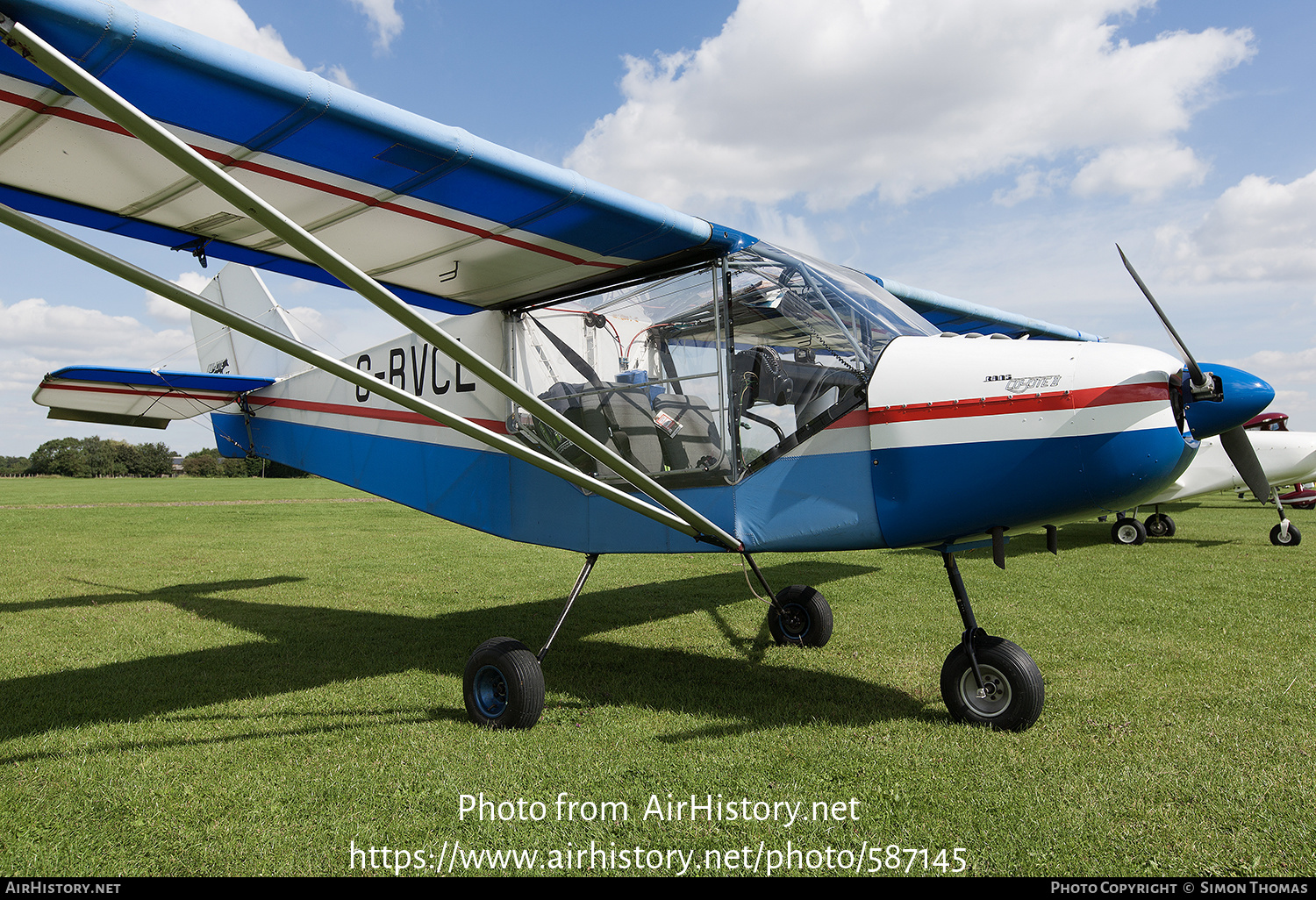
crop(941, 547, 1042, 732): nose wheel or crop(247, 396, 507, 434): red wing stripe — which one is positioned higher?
crop(247, 396, 507, 434): red wing stripe

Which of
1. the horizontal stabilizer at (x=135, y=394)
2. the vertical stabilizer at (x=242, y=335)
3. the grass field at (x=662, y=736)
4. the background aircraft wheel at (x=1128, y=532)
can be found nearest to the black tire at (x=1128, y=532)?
the background aircraft wheel at (x=1128, y=532)

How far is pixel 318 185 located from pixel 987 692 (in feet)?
13.9

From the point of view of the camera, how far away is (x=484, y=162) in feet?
11.2

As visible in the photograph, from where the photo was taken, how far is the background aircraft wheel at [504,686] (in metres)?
3.90

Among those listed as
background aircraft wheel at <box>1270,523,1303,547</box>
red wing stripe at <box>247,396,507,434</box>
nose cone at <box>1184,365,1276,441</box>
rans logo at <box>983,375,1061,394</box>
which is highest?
red wing stripe at <box>247,396,507,434</box>

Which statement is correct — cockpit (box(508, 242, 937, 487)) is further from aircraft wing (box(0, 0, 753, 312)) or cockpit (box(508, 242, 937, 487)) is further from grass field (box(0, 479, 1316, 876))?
grass field (box(0, 479, 1316, 876))

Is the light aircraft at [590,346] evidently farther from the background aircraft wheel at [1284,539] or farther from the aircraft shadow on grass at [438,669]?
the background aircraft wheel at [1284,539]

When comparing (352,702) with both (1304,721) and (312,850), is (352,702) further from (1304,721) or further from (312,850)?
(1304,721)

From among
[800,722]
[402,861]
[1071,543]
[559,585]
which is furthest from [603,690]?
[1071,543]

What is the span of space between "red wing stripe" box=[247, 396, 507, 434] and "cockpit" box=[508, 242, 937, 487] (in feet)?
1.58

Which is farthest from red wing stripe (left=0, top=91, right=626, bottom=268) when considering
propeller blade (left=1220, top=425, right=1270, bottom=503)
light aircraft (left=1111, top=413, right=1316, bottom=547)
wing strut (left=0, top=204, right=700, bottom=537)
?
light aircraft (left=1111, top=413, right=1316, bottom=547)

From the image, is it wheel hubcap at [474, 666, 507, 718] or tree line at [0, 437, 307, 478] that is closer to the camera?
wheel hubcap at [474, 666, 507, 718]

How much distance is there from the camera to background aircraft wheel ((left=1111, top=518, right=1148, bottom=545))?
492 inches

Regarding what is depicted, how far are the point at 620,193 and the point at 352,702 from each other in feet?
11.1
